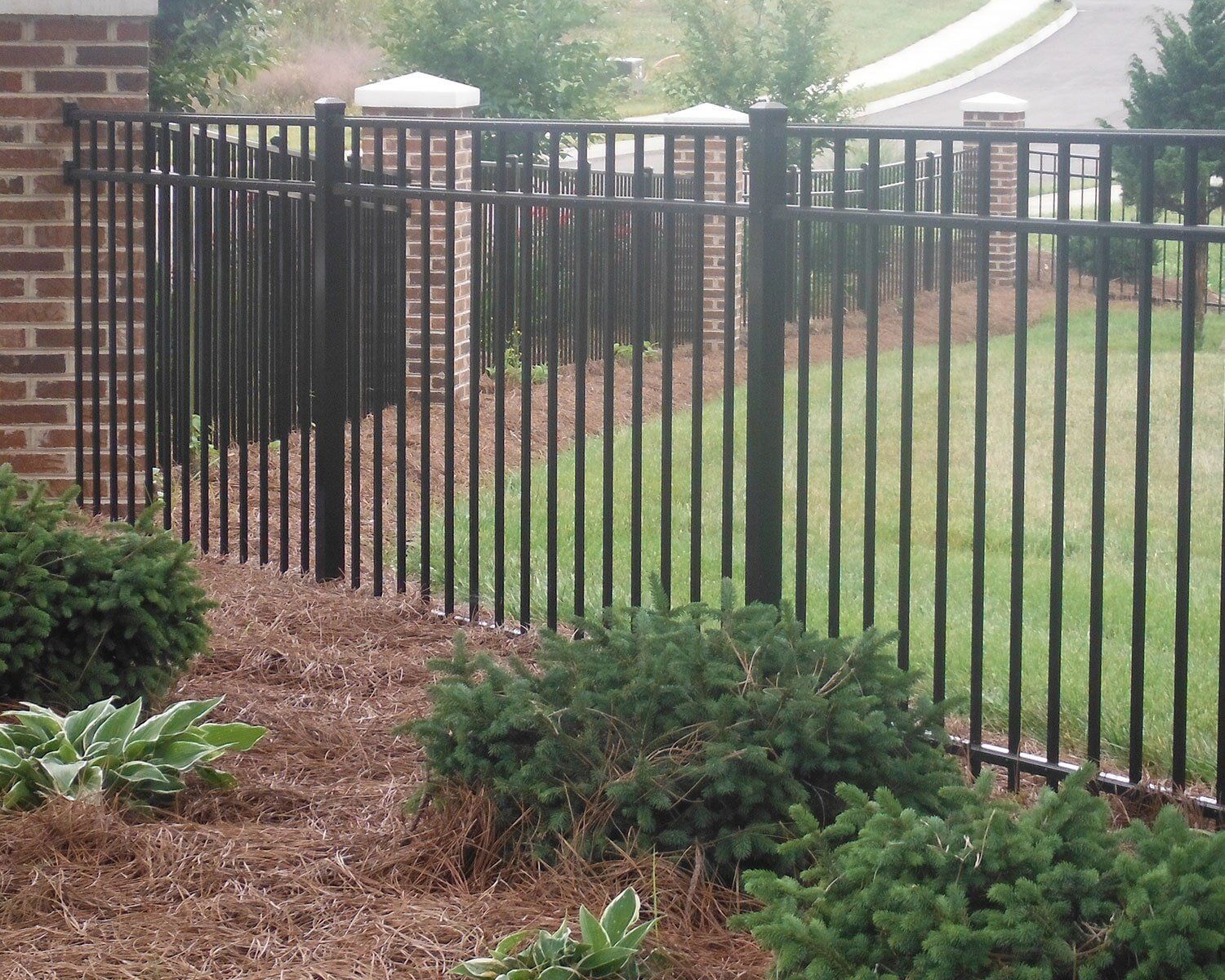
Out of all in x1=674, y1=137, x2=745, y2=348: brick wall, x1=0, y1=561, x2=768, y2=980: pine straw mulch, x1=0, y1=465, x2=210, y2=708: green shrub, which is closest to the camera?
x1=0, y1=561, x2=768, y2=980: pine straw mulch

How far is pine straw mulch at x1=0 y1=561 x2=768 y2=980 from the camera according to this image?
9.10ft

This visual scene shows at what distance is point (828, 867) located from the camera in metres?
2.49

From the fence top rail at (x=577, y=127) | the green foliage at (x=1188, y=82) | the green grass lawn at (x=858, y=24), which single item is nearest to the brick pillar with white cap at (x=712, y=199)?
the green foliage at (x=1188, y=82)

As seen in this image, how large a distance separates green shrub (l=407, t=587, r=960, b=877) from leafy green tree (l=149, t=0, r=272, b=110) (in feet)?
21.7

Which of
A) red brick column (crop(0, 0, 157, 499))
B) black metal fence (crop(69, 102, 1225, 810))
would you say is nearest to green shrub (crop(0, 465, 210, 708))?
black metal fence (crop(69, 102, 1225, 810))

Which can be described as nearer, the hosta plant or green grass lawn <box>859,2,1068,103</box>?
the hosta plant

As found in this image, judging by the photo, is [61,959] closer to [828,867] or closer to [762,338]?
[828,867]

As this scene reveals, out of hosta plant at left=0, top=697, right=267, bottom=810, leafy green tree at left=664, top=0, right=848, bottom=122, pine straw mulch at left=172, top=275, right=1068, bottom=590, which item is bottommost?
hosta plant at left=0, top=697, right=267, bottom=810

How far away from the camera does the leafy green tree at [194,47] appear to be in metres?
9.02

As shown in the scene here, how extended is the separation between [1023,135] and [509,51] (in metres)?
10.5

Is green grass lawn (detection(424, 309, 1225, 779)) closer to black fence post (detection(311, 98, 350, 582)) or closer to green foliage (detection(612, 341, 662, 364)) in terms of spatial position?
black fence post (detection(311, 98, 350, 582))

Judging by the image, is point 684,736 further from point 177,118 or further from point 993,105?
point 993,105

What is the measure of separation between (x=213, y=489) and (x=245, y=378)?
130 cm

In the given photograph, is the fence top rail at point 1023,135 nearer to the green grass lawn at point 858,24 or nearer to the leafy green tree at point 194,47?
the leafy green tree at point 194,47
